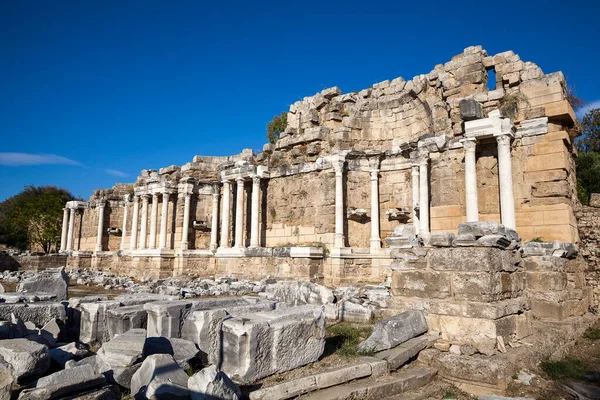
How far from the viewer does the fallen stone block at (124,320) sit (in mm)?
6453

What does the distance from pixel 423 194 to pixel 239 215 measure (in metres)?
8.25

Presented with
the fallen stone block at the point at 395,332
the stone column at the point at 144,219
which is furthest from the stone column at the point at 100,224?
the fallen stone block at the point at 395,332

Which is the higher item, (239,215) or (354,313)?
(239,215)

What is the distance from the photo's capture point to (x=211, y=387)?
149 inches

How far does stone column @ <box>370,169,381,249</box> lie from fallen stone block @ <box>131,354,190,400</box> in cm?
1226

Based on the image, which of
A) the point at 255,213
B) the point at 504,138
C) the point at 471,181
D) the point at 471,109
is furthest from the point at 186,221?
the point at 504,138

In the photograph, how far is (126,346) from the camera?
16.3 ft

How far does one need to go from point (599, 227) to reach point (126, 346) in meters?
11.7

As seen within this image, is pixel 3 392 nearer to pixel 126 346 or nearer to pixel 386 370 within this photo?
pixel 126 346

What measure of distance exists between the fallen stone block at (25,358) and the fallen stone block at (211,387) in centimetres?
191

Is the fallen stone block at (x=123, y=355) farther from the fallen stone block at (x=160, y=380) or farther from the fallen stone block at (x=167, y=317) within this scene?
the fallen stone block at (x=167, y=317)

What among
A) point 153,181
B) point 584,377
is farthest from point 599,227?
point 153,181

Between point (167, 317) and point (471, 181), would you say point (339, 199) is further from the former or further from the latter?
point (167, 317)

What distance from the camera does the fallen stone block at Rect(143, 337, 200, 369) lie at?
16.8ft
